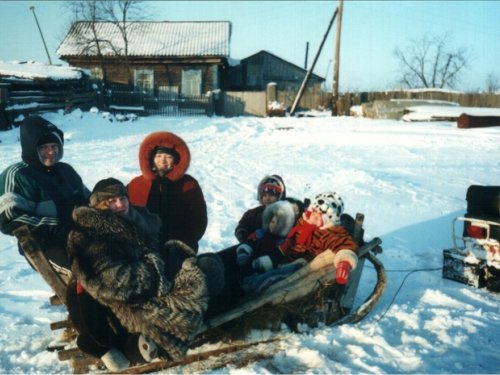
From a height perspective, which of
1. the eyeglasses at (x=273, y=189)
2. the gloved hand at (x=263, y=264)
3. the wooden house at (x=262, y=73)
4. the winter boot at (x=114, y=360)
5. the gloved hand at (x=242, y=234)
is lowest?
the winter boot at (x=114, y=360)

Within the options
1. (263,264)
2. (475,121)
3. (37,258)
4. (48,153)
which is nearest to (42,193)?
(48,153)

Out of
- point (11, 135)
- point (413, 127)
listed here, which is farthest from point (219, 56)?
point (11, 135)

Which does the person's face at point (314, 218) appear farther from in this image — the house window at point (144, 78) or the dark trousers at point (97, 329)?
the house window at point (144, 78)

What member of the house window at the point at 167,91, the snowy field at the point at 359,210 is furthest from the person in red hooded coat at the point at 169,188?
the house window at the point at 167,91

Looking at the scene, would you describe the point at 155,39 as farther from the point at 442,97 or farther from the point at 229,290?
the point at 229,290

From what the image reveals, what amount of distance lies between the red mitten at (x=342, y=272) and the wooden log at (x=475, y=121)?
15.7m

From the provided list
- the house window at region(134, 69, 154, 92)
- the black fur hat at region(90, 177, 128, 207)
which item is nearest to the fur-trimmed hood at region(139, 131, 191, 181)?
the black fur hat at region(90, 177, 128, 207)

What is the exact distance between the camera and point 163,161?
160 inches

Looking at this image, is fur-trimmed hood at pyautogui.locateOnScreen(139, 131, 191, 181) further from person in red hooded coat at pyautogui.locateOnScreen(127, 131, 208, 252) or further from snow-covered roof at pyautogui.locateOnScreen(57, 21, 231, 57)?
snow-covered roof at pyautogui.locateOnScreen(57, 21, 231, 57)

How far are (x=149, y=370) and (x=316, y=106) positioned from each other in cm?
2602

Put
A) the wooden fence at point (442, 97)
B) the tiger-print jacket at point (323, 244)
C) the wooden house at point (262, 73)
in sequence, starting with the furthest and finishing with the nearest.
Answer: the wooden house at point (262, 73) < the wooden fence at point (442, 97) < the tiger-print jacket at point (323, 244)

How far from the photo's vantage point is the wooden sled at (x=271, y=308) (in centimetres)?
292

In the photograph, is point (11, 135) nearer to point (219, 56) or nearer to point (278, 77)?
point (219, 56)

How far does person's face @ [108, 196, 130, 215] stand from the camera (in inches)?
120
